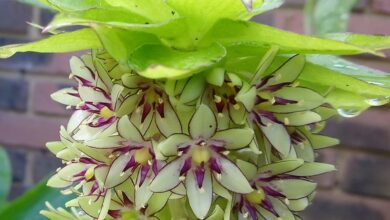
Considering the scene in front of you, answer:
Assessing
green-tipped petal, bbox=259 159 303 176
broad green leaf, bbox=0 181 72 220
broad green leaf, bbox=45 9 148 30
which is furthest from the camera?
broad green leaf, bbox=0 181 72 220

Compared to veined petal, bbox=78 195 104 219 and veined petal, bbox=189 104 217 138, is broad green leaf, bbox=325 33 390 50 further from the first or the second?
veined petal, bbox=78 195 104 219

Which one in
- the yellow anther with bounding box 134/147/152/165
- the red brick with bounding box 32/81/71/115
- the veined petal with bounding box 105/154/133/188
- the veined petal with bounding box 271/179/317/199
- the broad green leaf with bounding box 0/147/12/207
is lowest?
the red brick with bounding box 32/81/71/115

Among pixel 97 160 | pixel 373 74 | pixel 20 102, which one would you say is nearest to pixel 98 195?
pixel 97 160

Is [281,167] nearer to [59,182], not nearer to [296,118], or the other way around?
[296,118]

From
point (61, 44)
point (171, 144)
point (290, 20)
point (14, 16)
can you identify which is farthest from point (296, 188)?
point (14, 16)

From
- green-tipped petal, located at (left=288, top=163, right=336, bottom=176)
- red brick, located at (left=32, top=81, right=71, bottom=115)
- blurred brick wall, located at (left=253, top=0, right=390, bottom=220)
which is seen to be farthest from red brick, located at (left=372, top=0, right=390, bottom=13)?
green-tipped petal, located at (left=288, top=163, right=336, bottom=176)

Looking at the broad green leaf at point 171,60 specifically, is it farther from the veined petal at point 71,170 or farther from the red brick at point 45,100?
the red brick at point 45,100
